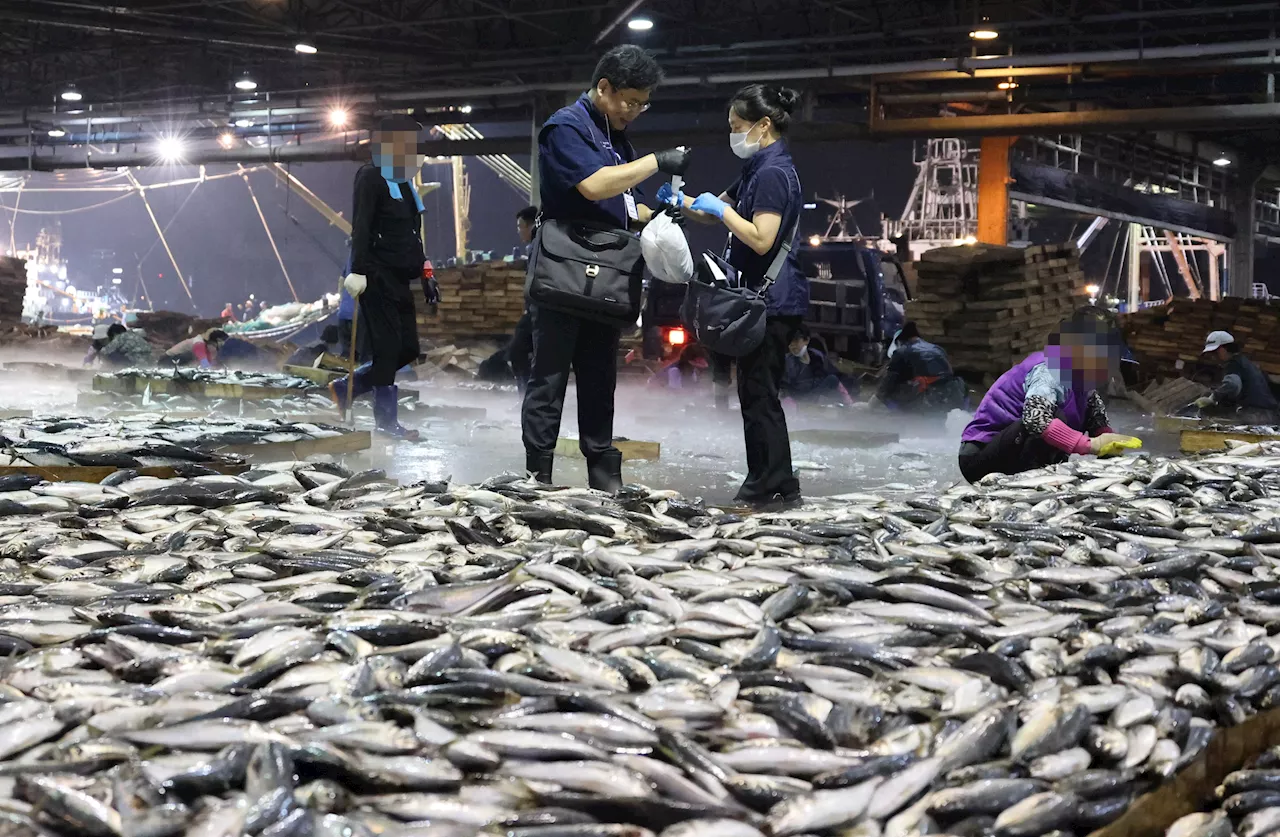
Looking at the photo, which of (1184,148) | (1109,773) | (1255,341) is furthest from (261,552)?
(1184,148)

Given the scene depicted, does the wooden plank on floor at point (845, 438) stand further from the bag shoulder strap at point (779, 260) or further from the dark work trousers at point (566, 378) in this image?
the dark work trousers at point (566, 378)

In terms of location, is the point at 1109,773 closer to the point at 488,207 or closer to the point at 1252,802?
the point at 1252,802

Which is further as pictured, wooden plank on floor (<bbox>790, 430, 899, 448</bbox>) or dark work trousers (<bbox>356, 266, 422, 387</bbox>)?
wooden plank on floor (<bbox>790, 430, 899, 448</bbox>)

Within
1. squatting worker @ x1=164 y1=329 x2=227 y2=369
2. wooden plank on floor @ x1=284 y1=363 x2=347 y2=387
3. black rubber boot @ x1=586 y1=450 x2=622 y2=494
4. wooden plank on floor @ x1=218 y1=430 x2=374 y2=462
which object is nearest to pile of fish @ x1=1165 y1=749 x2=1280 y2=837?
black rubber boot @ x1=586 y1=450 x2=622 y2=494

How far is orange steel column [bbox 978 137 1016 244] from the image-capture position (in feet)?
70.6

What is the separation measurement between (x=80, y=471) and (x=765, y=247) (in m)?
3.46

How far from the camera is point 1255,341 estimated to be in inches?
612

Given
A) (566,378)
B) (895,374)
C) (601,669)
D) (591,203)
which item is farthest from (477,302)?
(601,669)

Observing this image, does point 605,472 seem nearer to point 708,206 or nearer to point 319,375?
point 708,206

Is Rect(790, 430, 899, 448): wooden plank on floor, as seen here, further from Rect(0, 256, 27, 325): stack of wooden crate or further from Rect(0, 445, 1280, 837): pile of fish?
Rect(0, 256, 27, 325): stack of wooden crate

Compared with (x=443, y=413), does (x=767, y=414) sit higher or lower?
higher

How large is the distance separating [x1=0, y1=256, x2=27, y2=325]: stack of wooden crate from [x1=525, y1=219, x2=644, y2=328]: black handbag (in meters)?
22.9

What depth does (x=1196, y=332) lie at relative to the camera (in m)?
16.0

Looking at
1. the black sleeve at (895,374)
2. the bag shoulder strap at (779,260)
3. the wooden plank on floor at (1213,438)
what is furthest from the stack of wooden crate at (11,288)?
the wooden plank on floor at (1213,438)
